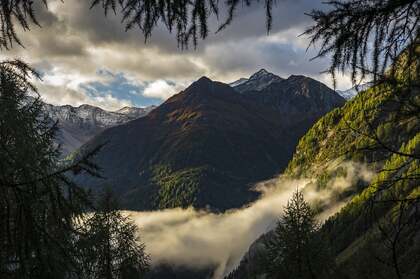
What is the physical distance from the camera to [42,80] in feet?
22.1

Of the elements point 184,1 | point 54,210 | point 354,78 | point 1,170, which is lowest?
point 54,210

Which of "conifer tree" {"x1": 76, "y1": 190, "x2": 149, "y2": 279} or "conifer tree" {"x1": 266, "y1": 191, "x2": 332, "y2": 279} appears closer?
"conifer tree" {"x1": 76, "y1": 190, "x2": 149, "y2": 279}

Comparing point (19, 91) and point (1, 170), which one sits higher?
point (19, 91)

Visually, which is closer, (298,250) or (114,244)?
(114,244)

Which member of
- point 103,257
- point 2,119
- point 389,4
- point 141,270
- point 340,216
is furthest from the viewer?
point 340,216

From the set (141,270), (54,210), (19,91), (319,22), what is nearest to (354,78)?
(319,22)

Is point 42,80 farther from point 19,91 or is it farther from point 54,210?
point 19,91

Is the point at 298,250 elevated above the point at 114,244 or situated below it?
below

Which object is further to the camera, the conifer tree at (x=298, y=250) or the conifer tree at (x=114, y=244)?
the conifer tree at (x=298, y=250)

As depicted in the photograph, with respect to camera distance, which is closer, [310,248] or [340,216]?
[310,248]

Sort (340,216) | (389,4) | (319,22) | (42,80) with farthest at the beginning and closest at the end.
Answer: (340,216) → (42,80) → (319,22) → (389,4)

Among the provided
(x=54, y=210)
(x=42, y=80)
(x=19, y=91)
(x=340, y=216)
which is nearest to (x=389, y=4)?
(x=54, y=210)

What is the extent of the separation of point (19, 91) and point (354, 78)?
31.6ft

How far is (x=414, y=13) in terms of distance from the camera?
175 inches
